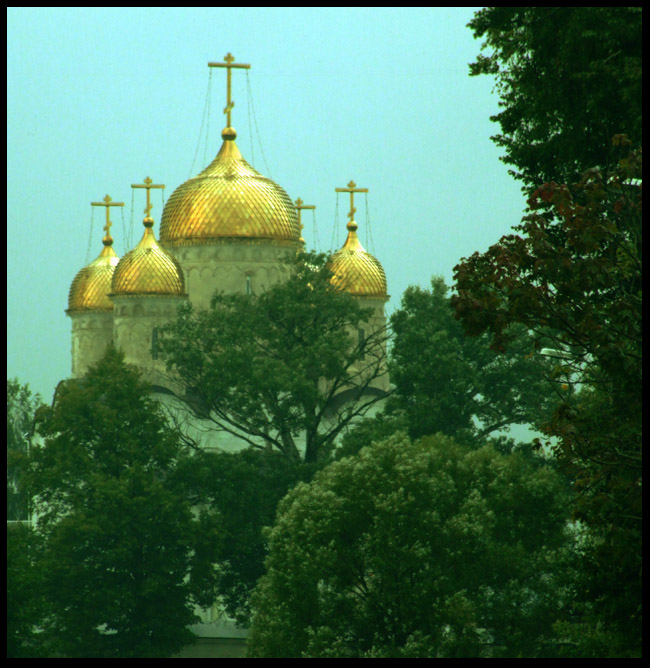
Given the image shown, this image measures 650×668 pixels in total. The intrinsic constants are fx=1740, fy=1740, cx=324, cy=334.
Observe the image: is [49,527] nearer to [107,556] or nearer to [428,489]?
[107,556]

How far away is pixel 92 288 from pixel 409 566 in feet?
100

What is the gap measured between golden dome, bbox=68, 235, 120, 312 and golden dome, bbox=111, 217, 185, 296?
5.36 metres

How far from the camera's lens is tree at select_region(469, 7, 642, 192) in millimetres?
20109

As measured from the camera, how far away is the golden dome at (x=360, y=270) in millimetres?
57875

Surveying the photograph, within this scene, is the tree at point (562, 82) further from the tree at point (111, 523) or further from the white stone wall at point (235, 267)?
the white stone wall at point (235, 267)

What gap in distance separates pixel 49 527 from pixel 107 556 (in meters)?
2.30

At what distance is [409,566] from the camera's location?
29.8 meters

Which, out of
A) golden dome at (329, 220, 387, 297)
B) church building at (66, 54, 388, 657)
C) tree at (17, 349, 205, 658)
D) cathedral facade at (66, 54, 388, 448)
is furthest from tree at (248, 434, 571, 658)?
golden dome at (329, 220, 387, 297)

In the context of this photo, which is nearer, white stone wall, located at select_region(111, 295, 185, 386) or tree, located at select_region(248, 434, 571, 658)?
tree, located at select_region(248, 434, 571, 658)

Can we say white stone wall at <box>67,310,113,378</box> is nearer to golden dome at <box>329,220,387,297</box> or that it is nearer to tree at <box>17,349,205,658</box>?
golden dome at <box>329,220,387,297</box>

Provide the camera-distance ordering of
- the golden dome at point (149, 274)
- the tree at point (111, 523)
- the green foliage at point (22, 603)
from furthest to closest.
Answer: the golden dome at point (149, 274) < the tree at point (111, 523) < the green foliage at point (22, 603)

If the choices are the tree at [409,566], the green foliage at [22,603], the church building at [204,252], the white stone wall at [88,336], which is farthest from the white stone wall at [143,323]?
the tree at [409,566]

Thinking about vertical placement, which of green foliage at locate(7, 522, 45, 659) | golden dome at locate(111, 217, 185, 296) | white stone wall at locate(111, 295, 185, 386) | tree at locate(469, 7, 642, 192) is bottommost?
green foliage at locate(7, 522, 45, 659)

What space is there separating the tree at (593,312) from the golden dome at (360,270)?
39.7 meters
